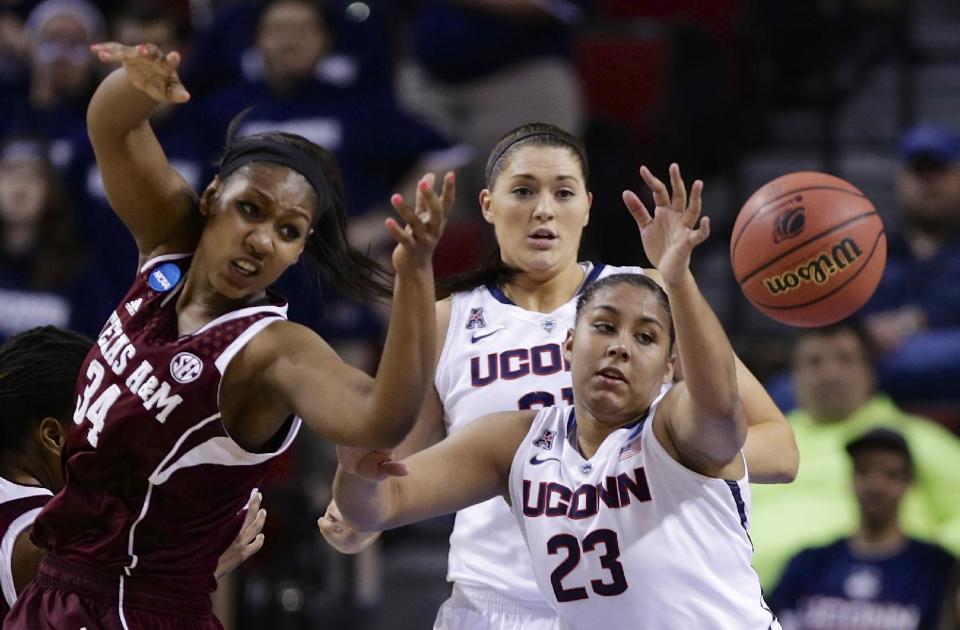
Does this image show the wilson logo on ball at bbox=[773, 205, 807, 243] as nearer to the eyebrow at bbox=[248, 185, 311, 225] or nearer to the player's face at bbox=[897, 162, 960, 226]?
the eyebrow at bbox=[248, 185, 311, 225]

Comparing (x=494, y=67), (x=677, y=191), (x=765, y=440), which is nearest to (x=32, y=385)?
(x=677, y=191)

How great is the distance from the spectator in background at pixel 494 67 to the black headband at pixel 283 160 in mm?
4618

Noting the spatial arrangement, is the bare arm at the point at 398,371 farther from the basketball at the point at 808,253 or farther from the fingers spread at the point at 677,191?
the basketball at the point at 808,253

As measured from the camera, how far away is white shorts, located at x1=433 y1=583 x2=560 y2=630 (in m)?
4.73

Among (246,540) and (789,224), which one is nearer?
(246,540)

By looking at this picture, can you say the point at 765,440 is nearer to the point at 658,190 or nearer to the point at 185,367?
the point at 658,190

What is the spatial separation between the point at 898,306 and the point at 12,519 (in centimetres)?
506

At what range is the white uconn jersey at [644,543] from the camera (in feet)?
13.3

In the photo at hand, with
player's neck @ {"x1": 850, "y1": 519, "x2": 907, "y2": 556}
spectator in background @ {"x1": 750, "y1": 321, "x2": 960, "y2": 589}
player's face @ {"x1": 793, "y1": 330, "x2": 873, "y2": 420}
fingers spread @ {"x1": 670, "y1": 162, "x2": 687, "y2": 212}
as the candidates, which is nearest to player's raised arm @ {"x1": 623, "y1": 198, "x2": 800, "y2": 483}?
fingers spread @ {"x1": 670, "y1": 162, "x2": 687, "y2": 212}

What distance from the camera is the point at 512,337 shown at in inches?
191

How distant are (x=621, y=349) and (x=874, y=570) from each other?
10.9 ft

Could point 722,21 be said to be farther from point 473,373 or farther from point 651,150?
point 473,373

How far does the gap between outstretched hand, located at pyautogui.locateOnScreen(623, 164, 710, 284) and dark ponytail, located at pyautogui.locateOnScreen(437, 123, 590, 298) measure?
994mm

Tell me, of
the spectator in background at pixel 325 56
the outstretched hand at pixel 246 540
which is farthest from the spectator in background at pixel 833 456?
the outstretched hand at pixel 246 540
